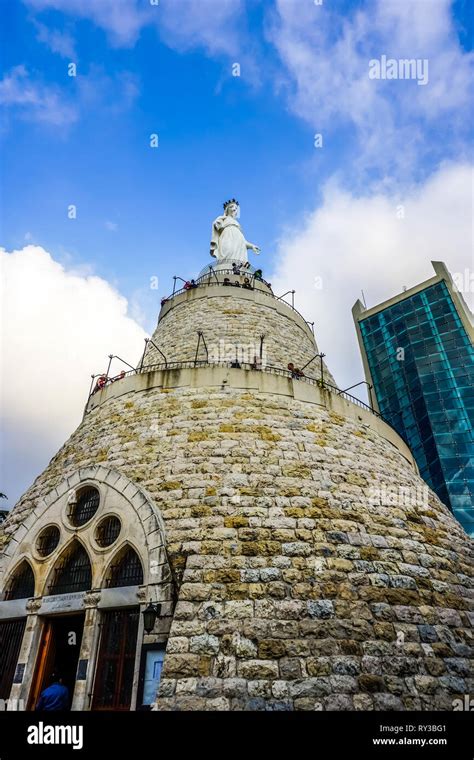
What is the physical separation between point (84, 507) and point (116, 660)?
2.49m

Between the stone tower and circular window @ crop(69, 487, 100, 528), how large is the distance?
2 centimetres

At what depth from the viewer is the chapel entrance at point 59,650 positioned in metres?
6.40

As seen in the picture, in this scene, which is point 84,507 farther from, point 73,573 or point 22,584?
point 22,584

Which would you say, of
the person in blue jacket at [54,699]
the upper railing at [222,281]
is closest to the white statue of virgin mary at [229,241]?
the upper railing at [222,281]

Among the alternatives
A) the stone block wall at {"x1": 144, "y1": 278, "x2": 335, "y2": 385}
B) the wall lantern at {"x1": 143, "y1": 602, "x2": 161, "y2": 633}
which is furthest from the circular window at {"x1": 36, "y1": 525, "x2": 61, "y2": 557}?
the stone block wall at {"x1": 144, "y1": 278, "x2": 335, "y2": 385}

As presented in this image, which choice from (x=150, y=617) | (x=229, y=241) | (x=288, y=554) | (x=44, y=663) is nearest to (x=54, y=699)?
(x=44, y=663)

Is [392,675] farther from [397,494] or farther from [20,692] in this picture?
[20,692]

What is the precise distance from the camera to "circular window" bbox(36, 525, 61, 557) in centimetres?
726

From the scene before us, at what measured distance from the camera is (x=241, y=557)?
6.00 metres

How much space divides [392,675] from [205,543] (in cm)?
284

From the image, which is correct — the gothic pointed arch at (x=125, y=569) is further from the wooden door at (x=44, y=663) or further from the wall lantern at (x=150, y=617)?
the wooden door at (x=44, y=663)

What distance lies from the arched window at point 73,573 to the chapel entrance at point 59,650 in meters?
0.39

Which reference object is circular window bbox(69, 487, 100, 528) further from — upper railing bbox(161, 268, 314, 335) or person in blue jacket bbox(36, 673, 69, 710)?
upper railing bbox(161, 268, 314, 335)
